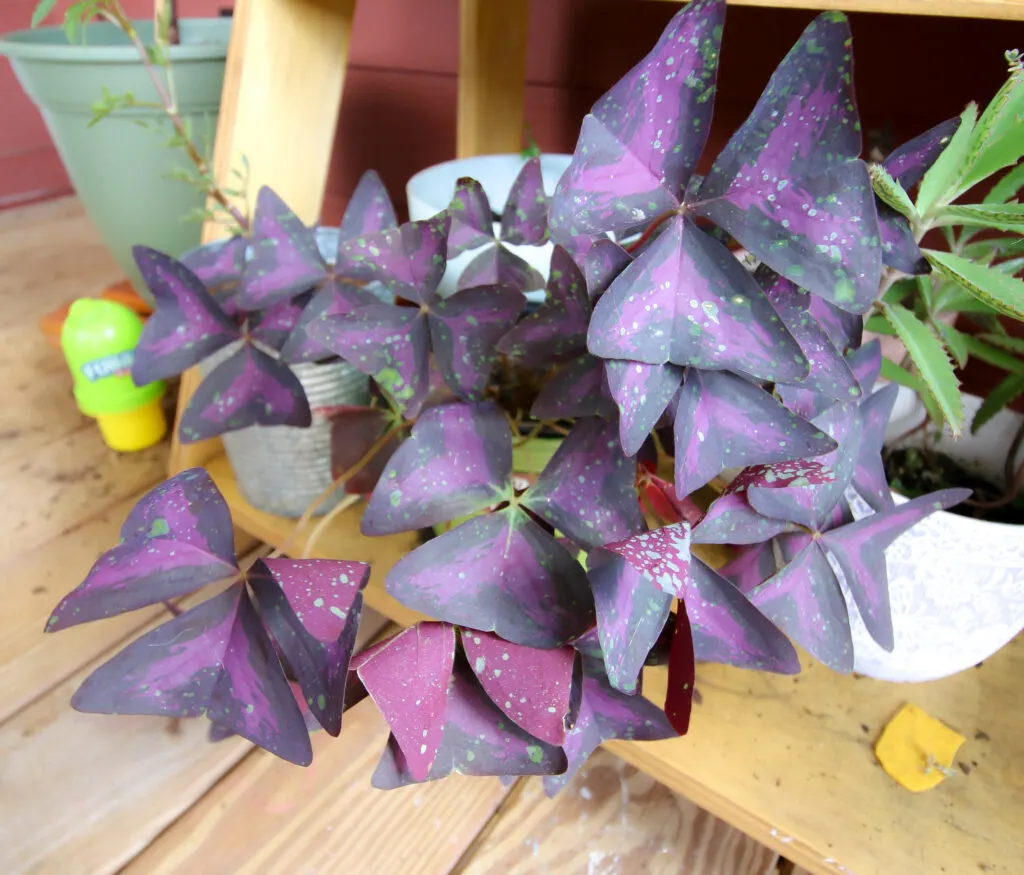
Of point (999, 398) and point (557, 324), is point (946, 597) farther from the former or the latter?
point (557, 324)

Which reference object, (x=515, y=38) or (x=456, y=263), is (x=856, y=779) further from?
(x=515, y=38)

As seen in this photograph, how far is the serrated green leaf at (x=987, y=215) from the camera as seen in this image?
266 millimetres

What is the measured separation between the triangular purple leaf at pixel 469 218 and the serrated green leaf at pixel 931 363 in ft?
0.68

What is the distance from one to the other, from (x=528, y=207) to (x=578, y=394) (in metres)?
0.13

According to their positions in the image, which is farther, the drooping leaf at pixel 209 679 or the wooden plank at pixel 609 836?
the wooden plank at pixel 609 836

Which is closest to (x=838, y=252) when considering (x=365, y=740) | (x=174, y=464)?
(x=365, y=740)

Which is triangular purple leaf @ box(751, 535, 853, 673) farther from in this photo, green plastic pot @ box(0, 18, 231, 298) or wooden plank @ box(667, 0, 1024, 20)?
green plastic pot @ box(0, 18, 231, 298)

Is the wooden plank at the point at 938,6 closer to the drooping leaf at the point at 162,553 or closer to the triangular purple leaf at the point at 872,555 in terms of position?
the triangular purple leaf at the point at 872,555

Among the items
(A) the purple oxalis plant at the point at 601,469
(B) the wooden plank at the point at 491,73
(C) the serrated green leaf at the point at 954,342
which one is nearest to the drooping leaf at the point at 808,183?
(A) the purple oxalis plant at the point at 601,469

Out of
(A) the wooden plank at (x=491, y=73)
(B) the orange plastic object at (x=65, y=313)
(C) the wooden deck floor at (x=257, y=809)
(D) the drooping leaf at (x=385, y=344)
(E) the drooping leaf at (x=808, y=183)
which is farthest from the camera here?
(B) the orange plastic object at (x=65, y=313)

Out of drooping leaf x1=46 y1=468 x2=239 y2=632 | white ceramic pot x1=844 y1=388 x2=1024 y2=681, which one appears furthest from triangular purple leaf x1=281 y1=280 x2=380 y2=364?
white ceramic pot x1=844 y1=388 x2=1024 y2=681

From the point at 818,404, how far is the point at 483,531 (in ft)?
0.54

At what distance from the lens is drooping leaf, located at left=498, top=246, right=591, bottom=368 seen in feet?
0.97

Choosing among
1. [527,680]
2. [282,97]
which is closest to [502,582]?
[527,680]
